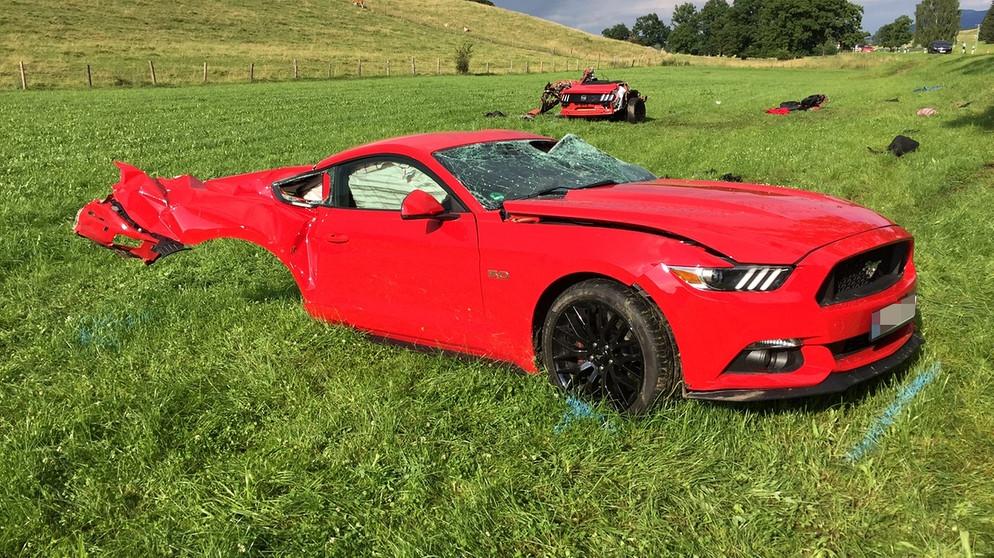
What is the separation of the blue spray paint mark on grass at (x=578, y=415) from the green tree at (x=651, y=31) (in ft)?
561

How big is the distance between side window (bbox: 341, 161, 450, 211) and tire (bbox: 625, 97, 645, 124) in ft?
44.1

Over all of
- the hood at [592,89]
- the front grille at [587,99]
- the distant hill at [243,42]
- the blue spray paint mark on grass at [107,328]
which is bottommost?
the blue spray paint mark on grass at [107,328]

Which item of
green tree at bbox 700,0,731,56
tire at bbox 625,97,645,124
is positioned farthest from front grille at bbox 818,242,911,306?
green tree at bbox 700,0,731,56

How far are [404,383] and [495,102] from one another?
19.8 meters

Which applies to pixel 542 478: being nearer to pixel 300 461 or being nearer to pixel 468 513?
pixel 468 513

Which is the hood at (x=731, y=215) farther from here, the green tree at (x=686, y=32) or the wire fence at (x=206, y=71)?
the green tree at (x=686, y=32)

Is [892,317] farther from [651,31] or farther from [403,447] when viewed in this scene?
[651,31]

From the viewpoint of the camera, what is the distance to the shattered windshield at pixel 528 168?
3727 millimetres

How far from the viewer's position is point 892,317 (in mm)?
3018

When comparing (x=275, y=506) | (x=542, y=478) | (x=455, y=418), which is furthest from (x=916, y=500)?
Result: (x=275, y=506)

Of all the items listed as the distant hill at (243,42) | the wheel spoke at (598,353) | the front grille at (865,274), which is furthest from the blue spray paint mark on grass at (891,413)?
the distant hill at (243,42)

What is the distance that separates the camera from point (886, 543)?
2.24 meters

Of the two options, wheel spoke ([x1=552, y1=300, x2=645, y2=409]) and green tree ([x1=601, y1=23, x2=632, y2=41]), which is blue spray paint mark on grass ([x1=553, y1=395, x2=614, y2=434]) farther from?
green tree ([x1=601, y1=23, x2=632, y2=41])

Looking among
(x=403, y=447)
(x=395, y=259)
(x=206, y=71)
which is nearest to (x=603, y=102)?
(x=395, y=259)
